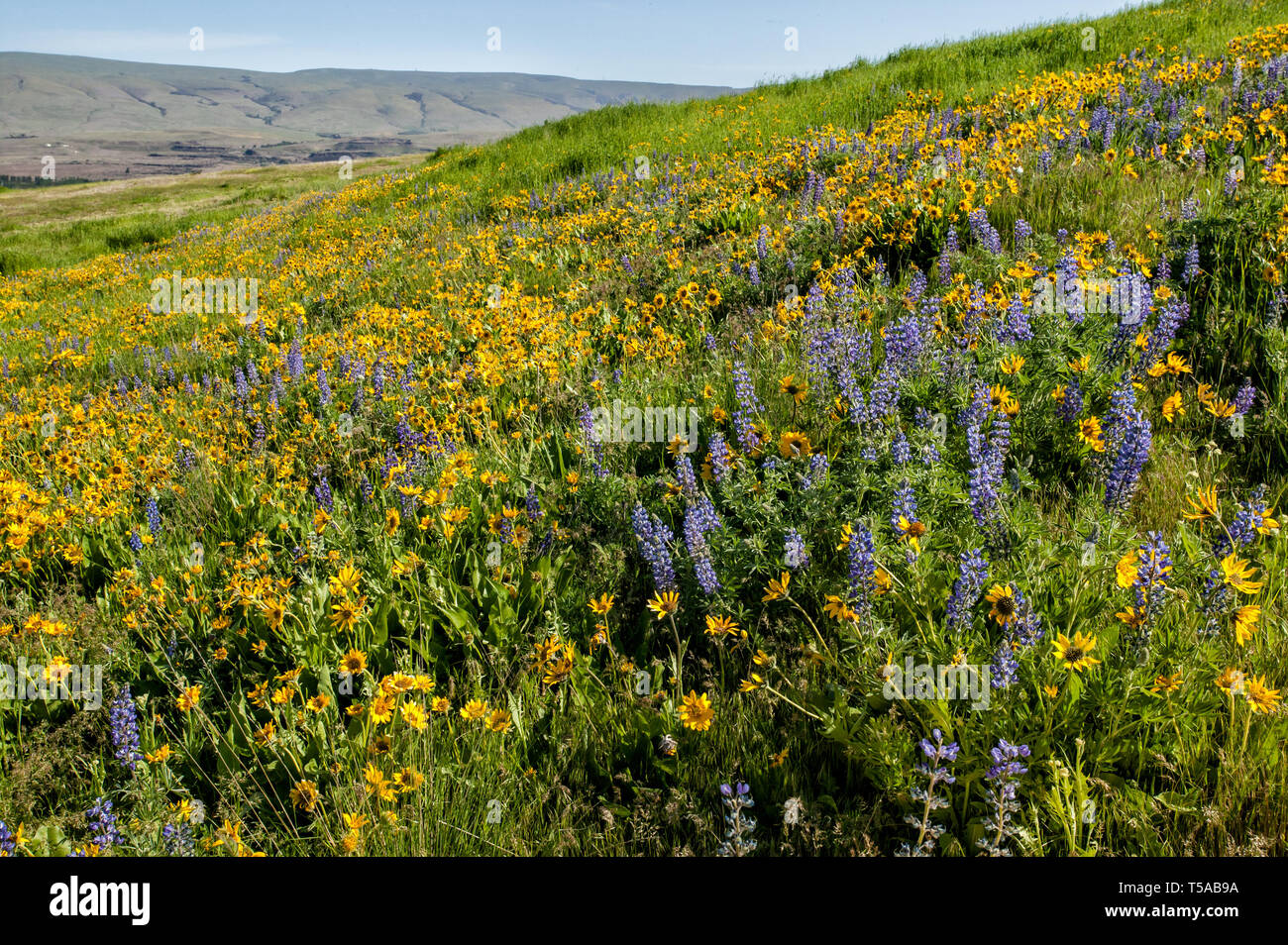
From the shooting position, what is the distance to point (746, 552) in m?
2.72

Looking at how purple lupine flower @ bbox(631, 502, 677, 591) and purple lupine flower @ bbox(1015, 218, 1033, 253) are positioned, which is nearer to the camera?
purple lupine flower @ bbox(631, 502, 677, 591)

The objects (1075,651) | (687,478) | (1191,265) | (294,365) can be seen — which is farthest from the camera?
(294,365)

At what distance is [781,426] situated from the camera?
3660mm

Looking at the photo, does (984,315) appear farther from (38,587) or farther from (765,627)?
(38,587)

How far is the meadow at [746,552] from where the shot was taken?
6.48 ft

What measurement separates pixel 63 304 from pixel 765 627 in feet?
48.9

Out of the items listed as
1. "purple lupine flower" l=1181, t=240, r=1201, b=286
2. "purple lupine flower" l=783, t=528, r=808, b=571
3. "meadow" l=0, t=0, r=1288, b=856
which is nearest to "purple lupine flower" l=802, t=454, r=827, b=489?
"meadow" l=0, t=0, r=1288, b=856

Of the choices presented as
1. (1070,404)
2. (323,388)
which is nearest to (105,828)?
(323,388)

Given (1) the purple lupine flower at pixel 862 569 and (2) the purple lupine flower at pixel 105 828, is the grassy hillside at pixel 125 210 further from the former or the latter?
(1) the purple lupine flower at pixel 862 569

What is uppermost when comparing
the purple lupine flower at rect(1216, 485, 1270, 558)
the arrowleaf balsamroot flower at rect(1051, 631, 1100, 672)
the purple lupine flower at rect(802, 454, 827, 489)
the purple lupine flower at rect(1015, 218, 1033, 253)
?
the purple lupine flower at rect(1015, 218, 1033, 253)

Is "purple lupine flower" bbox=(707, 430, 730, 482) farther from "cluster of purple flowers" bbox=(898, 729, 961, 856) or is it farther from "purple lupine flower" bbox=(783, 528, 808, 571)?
"cluster of purple flowers" bbox=(898, 729, 961, 856)

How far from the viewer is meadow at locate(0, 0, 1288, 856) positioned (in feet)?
6.48

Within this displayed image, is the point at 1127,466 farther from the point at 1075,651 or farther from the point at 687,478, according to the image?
the point at 687,478
